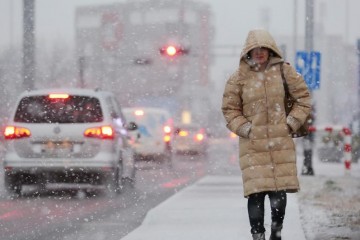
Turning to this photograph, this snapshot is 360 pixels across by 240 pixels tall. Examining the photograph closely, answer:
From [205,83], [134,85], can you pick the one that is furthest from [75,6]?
[134,85]

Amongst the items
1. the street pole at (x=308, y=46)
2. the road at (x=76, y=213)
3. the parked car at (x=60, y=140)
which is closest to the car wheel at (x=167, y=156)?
the street pole at (x=308, y=46)

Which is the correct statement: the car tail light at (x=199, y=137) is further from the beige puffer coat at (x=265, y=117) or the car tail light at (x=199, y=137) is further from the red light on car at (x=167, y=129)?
the beige puffer coat at (x=265, y=117)

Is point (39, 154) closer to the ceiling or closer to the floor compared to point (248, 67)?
closer to the floor

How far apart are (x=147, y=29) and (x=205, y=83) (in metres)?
9.54

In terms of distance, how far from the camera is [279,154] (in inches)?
261

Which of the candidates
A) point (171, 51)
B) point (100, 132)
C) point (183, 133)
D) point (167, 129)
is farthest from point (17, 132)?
point (183, 133)

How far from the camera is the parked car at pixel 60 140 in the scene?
13.4m

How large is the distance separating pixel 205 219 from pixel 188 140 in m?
24.5

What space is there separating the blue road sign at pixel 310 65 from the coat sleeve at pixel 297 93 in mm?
10624

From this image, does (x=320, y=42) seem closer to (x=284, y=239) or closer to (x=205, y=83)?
(x=205, y=83)

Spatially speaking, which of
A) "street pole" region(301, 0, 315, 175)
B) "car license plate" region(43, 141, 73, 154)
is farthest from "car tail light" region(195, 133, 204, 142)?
"car license plate" region(43, 141, 73, 154)

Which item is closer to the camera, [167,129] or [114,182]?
[114,182]

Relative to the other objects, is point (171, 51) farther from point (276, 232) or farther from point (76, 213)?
point (276, 232)

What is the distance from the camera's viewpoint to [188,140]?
34219 millimetres
